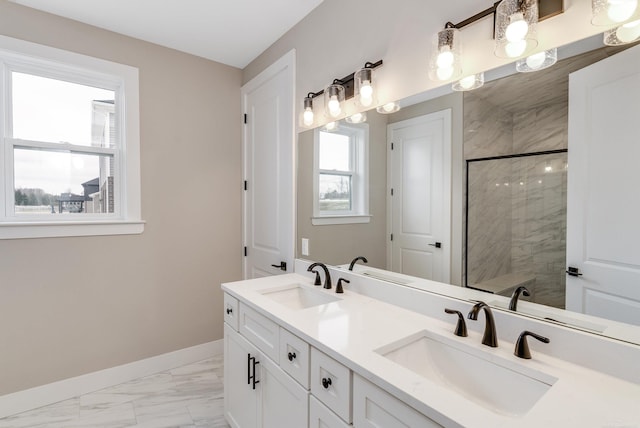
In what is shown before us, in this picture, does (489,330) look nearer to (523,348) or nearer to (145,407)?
(523,348)

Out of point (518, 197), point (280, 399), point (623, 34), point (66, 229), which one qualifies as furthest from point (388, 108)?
point (66, 229)

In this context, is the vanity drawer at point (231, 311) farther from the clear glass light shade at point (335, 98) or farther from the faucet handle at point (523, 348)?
the faucet handle at point (523, 348)

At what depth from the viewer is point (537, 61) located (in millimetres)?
1078

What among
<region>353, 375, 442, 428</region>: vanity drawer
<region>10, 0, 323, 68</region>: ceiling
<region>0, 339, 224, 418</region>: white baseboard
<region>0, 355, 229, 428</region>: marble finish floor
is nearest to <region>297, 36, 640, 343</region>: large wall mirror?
<region>353, 375, 442, 428</region>: vanity drawer

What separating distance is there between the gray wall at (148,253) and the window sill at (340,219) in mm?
1171

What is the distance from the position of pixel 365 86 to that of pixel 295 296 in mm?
1262

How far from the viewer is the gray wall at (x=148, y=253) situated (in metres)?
2.10

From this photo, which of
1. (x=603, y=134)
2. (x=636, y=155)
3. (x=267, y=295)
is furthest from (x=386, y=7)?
(x=267, y=295)

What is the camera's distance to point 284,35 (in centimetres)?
237

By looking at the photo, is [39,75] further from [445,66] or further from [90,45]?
[445,66]

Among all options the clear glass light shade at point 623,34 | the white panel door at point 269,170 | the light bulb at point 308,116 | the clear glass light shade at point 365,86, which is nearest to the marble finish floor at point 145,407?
the white panel door at point 269,170

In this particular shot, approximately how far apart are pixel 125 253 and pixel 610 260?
9.16ft

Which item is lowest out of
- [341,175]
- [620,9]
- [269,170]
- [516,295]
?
[516,295]

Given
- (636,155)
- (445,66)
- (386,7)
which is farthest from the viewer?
(386,7)
